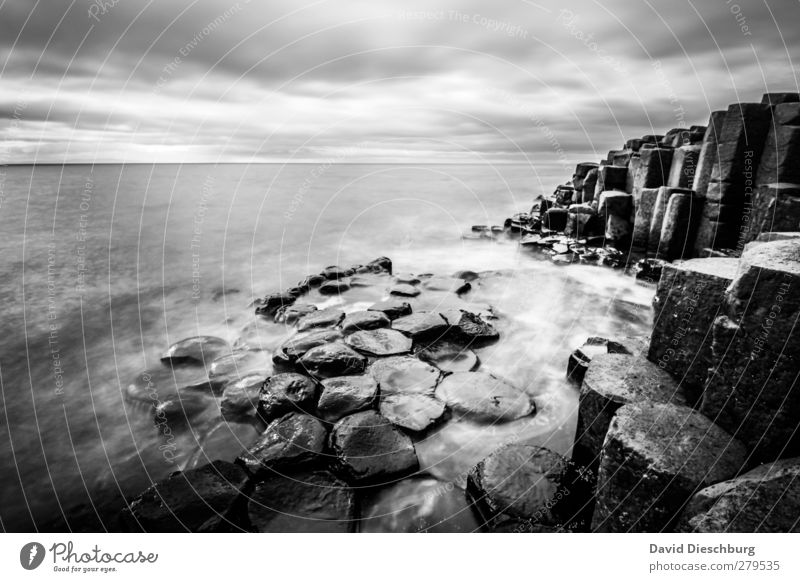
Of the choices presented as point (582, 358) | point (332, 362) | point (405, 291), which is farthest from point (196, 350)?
point (582, 358)

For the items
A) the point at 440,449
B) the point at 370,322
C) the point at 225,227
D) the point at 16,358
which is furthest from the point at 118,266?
the point at 440,449

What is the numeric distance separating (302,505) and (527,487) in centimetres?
160

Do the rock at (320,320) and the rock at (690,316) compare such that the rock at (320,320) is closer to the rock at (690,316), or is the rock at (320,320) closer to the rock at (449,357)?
the rock at (449,357)

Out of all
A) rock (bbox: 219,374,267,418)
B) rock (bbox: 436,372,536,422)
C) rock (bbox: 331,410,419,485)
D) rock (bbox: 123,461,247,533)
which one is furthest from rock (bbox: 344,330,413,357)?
rock (bbox: 123,461,247,533)

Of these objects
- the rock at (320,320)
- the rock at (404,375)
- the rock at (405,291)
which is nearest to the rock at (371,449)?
the rock at (404,375)

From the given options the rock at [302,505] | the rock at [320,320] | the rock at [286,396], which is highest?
the rock at [320,320]

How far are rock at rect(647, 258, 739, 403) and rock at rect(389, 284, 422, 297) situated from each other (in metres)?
4.53

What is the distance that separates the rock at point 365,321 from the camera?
5.23 meters

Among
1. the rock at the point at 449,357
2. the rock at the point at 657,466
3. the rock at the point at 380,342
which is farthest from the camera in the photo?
the rock at the point at 380,342

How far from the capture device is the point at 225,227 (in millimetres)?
13586

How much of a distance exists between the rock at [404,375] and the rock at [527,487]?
122 cm

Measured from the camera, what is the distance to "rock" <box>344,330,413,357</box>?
15.2 feet

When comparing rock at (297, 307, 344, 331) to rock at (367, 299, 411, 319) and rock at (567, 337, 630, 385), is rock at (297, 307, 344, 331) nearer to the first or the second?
rock at (367, 299, 411, 319)
